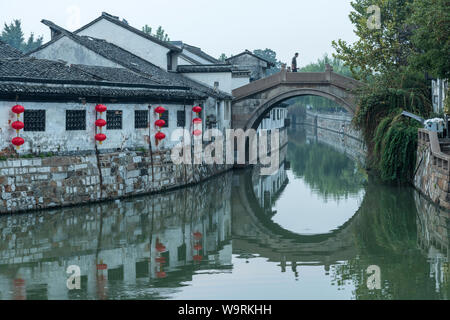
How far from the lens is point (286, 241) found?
15750mm

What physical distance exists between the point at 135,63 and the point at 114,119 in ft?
23.2

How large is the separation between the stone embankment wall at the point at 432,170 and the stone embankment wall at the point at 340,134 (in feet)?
29.6

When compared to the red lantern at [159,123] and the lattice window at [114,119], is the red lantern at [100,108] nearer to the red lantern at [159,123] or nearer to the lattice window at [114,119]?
the lattice window at [114,119]

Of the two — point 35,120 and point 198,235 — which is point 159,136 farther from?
point 198,235

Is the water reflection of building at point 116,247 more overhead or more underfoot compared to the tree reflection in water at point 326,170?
more underfoot

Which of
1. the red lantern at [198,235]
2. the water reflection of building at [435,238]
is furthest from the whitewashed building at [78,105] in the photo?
the water reflection of building at [435,238]

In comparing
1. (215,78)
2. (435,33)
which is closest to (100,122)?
(435,33)

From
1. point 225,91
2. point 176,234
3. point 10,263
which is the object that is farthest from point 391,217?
point 225,91

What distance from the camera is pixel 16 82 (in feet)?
57.2

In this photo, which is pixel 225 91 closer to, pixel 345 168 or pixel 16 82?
pixel 345 168

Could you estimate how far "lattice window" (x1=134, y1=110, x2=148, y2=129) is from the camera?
851 inches

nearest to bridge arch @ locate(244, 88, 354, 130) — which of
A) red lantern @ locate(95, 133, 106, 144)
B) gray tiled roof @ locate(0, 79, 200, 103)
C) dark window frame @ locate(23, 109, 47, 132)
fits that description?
gray tiled roof @ locate(0, 79, 200, 103)

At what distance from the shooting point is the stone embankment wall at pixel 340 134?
137ft

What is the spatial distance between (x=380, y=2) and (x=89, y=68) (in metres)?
14.9
